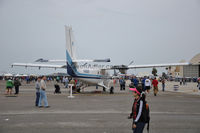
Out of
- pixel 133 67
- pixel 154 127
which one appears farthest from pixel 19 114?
pixel 133 67

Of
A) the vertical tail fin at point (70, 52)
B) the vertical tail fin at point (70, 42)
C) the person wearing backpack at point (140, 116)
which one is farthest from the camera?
the vertical tail fin at point (70, 42)

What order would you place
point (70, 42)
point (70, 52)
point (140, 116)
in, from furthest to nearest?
point (70, 42) → point (70, 52) → point (140, 116)

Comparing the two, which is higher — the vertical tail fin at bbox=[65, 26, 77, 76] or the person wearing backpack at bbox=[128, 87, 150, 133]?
the vertical tail fin at bbox=[65, 26, 77, 76]

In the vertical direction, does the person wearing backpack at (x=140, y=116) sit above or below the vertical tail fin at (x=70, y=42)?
below

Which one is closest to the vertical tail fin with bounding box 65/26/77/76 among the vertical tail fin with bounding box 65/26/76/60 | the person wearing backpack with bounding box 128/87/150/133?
the vertical tail fin with bounding box 65/26/76/60

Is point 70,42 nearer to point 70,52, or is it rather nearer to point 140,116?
point 70,52

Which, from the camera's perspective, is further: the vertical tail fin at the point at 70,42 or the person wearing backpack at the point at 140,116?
the vertical tail fin at the point at 70,42

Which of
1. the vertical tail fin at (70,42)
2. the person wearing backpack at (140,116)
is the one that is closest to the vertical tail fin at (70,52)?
the vertical tail fin at (70,42)

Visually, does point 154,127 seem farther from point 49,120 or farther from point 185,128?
point 49,120

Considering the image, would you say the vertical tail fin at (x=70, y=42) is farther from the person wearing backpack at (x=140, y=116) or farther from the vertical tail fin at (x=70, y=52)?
the person wearing backpack at (x=140, y=116)

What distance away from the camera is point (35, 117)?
1041 centimetres

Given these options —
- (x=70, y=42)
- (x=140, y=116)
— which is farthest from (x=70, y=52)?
(x=140, y=116)

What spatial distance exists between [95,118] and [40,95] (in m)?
4.87

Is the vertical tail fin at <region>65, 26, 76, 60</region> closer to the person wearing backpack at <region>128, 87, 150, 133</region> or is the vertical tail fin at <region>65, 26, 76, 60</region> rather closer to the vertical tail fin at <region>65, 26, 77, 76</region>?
the vertical tail fin at <region>65, 26, 77, 76</region>
